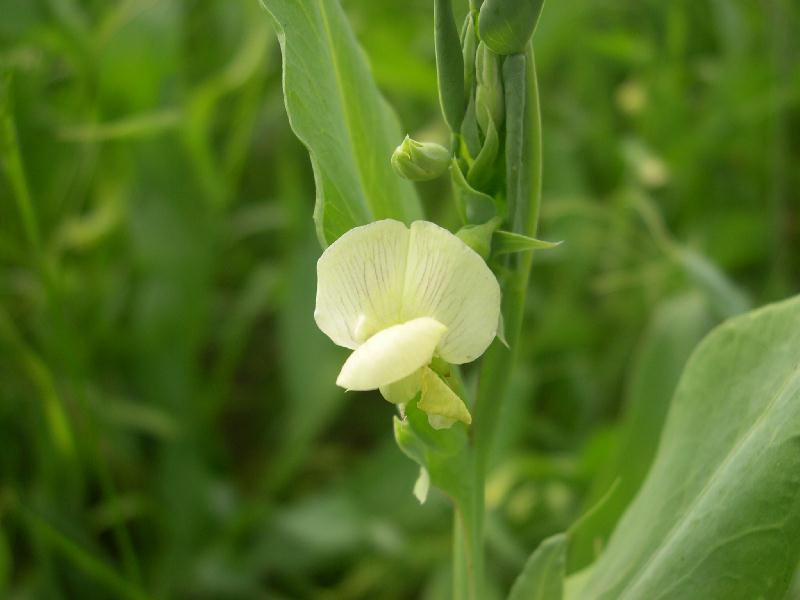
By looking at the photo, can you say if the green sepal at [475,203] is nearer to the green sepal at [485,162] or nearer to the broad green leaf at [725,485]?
the green sepal at [485,162]

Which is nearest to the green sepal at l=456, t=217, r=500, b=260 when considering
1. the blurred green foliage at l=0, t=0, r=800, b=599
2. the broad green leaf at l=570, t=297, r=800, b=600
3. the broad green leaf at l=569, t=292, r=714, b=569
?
the broad green leaf at l=570, t=297, r=800, b=600

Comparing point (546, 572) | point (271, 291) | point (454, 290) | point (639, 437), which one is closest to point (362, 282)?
point (454, 290)

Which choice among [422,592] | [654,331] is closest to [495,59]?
[654,331]

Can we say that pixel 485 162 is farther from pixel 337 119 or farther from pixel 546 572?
pixel 546 572

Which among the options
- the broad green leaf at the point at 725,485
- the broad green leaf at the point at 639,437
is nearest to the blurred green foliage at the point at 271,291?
the broad green leaf at the point at 639,437

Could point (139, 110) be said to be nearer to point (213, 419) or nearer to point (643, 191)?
point (213, 419)

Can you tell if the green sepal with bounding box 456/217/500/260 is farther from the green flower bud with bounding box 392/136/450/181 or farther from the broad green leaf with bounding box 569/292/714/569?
the broad green leaf with bounding box 569/292/714/569
